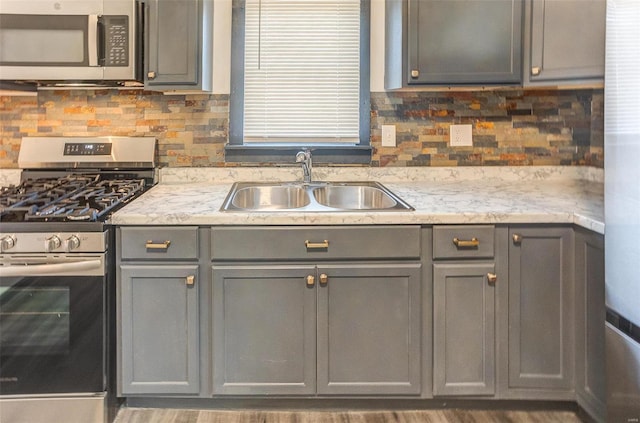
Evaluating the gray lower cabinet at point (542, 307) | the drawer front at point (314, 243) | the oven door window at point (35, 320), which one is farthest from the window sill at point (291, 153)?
the oven door window at point (35, 320)

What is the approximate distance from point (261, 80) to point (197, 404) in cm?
169

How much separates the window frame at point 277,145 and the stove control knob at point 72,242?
110 cm

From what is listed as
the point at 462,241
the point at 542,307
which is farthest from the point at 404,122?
the point at 542,307

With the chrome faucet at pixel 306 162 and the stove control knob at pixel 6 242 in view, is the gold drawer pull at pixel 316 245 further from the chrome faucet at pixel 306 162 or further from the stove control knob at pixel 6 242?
the stove control knob at pixel 6 242

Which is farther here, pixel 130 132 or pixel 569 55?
pixel 130 132

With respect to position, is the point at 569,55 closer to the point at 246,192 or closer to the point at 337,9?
the point at 337,9

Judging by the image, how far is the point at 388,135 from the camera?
9.64 ft

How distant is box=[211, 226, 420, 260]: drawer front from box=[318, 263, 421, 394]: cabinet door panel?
59 mm

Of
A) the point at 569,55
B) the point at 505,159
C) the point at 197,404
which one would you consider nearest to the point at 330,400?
the point at 197,404

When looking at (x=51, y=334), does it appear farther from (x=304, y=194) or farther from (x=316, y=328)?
(x=304, y=194)

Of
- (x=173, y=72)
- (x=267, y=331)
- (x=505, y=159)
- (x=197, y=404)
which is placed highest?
(x=173, y=72)

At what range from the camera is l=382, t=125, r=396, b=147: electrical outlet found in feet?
9.64

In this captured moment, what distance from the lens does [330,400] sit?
2.23 m

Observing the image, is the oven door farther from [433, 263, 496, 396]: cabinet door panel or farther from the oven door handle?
[433, 263, 496, 396]: cabinet door panel
